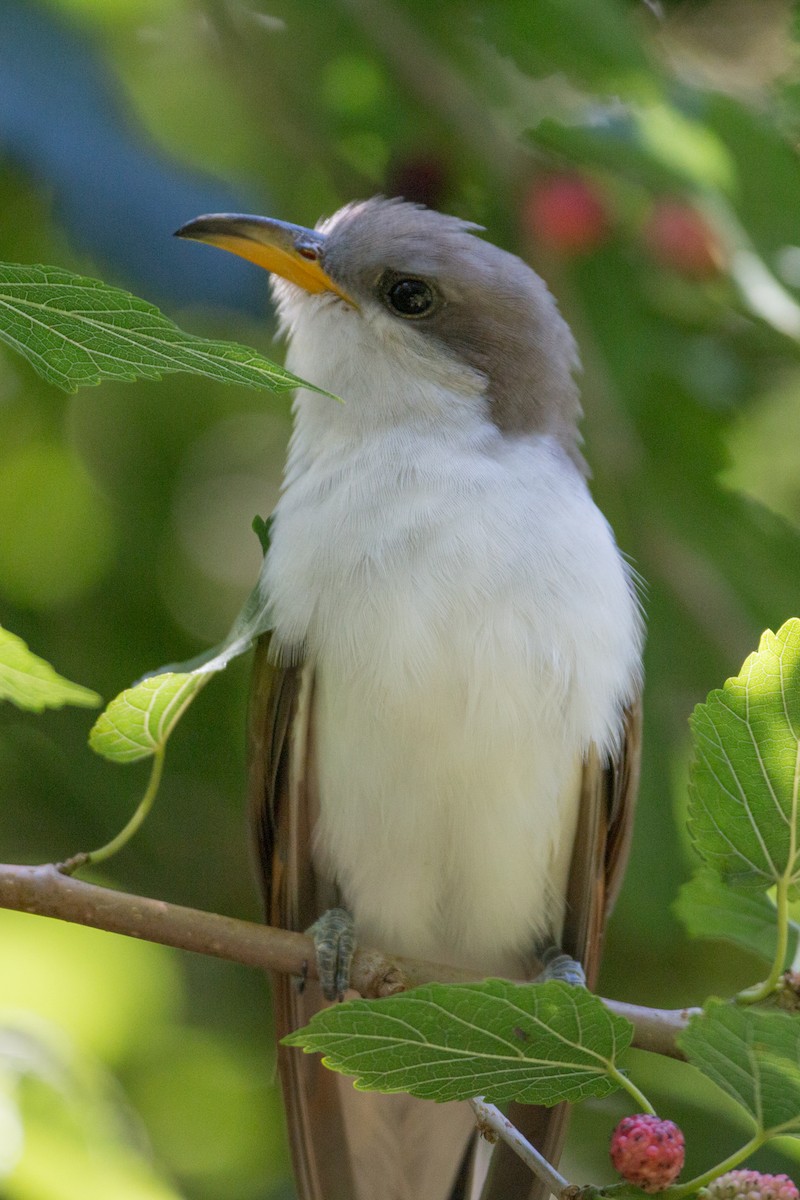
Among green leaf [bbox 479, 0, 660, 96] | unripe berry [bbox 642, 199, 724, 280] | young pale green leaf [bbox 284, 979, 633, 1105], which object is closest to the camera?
young pale green leaf [bbox 284, 979, 633, 1105]

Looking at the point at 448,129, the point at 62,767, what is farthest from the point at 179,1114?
the point at 448,129

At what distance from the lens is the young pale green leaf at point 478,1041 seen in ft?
7.50

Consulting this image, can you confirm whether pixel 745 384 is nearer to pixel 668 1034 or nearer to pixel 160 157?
pixel 160 157

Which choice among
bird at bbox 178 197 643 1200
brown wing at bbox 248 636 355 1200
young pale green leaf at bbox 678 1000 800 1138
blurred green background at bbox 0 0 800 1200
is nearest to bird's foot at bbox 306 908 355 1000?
bird at bbox 178 197 643 1200

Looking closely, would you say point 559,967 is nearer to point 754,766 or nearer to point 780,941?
point 780,941

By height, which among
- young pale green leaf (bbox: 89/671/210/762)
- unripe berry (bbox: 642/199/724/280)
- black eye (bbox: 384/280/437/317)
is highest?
unripe berry (bbox: 642/199/724/280)

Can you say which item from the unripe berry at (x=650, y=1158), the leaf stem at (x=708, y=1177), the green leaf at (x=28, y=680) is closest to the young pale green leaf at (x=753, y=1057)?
the leaf stem at (x=708, y=1177)

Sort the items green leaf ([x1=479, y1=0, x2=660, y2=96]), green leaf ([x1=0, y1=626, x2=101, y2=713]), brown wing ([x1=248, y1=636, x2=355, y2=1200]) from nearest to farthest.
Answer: green leaf ([x1=0, y1=626, x2=101, y2=713])
brown wing ([x1=248, y1=636, x2=355, y2=1200])
green leaf ([x1=479, y1=0, x2=660, y2=96])

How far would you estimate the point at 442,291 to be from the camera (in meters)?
4.40

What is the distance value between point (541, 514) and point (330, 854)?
117 centimetres

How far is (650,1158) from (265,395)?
4.11 m

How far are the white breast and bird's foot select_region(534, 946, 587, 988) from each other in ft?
0.71

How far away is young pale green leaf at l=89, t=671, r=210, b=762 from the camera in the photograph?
2.91 metres

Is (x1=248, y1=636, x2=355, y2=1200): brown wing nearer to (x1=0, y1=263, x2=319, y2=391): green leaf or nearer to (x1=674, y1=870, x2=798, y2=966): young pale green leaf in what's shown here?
(x1=674, y1=870, x2=798, y2=966): young pale green leaf
